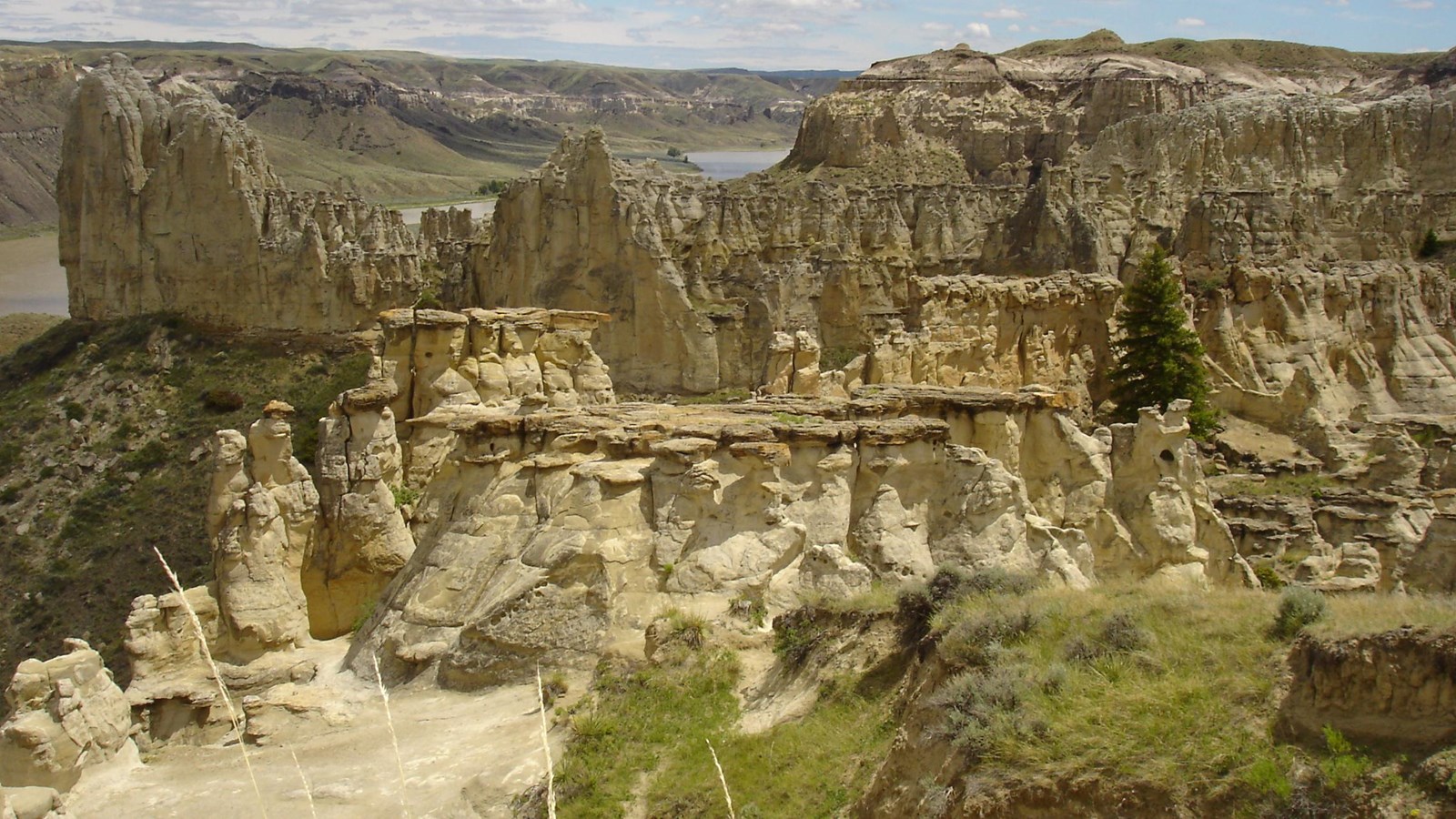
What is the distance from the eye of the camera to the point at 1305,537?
76.5 ft

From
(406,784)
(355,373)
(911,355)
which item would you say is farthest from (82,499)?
(406,784)

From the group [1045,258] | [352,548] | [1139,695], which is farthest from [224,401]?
[1139,695]

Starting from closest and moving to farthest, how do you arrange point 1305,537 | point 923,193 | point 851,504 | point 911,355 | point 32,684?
1. point 32,684
2. point 851,504
3. point 1305,537
4. point 911,355
5. point 923,193

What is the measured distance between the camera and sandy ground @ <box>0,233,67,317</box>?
75.6m

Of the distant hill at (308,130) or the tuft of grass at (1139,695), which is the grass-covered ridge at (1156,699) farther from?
the distant hill at (308,130)

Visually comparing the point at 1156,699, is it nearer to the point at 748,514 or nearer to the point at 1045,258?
the point at 748,514

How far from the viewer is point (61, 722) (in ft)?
38.3

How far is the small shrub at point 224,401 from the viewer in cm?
4156

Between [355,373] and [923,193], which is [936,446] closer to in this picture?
[355,373]

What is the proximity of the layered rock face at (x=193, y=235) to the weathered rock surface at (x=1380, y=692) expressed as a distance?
41236 millimetres

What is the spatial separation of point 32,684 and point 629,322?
101 ft

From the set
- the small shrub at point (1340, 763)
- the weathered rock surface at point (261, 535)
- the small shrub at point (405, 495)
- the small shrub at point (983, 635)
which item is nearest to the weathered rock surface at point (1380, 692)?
the small shrub at point (1340, 763)

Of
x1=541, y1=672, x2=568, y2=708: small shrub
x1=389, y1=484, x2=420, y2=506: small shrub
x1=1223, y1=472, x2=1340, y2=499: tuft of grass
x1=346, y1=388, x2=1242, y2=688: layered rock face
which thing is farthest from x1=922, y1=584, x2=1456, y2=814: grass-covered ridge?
x1=1223, y1=472, x2=1340, y2=499: tuft of grass

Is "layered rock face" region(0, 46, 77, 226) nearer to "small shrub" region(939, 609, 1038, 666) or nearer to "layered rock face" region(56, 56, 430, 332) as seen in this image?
"layered rock face" region(56, 56, 430, 332)
